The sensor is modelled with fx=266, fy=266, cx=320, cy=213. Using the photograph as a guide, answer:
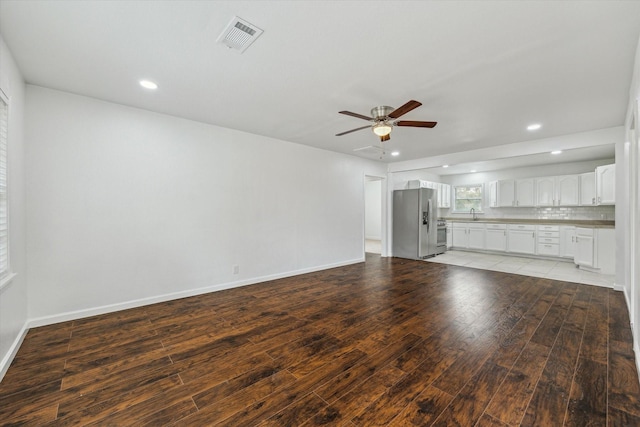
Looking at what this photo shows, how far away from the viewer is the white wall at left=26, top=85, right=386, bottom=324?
2912 millimetres

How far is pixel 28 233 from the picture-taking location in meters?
2.79

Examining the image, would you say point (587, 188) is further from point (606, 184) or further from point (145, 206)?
point (145, 206)

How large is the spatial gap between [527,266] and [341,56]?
626 cm

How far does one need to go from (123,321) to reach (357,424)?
9.30ft

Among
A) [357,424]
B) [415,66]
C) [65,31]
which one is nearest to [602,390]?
[357,424]

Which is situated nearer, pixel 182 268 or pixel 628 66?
pixel 628 66

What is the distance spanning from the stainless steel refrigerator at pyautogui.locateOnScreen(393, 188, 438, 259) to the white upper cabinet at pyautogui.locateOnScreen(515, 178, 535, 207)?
2.33 m

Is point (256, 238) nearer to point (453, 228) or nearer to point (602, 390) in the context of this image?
point (602, 390)

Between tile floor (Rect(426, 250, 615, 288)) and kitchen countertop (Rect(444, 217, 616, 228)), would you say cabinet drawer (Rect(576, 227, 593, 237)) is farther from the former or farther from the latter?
tile floor (Rect(426, 250, 615, 288))

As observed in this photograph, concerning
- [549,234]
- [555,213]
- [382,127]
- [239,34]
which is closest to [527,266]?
[549,234]

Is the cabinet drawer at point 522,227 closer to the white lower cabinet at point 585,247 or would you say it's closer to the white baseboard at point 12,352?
the white lower cabinet at point 585,247

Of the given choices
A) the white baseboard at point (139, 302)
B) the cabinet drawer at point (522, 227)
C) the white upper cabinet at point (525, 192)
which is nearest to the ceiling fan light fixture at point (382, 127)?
the white baseboard at point (139, 302)

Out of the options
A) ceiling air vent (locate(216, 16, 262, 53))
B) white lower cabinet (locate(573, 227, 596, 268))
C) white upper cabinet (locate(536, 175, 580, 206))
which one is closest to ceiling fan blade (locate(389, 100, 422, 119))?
ceiling air vent (locate(216, 16, 262, 53))

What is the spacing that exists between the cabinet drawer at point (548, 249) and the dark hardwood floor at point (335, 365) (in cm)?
335
